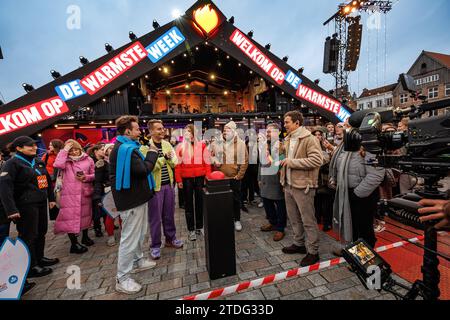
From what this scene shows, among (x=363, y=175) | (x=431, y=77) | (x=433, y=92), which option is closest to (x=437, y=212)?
(x=363, y=175)

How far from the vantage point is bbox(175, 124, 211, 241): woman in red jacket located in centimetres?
403

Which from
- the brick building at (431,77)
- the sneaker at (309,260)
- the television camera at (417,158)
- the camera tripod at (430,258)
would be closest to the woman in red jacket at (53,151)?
the sneaker at (309,260)

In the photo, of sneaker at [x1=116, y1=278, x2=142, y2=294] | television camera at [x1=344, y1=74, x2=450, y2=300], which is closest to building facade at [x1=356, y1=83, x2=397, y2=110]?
television camera at [x1=344, y1=74, x2=450, y2=300]

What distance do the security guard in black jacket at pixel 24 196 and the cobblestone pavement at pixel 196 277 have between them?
1.89 ft

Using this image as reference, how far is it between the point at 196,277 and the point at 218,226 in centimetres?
86

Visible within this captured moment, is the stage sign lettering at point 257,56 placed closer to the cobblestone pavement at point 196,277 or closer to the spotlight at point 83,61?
the spotlight at point 83,61

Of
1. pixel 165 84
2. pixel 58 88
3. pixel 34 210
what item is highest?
pixel 165 84

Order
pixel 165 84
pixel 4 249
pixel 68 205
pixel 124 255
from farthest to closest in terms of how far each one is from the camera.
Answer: pixel 165 84 < pixel 68 205 < pixel 124 255 < pixel 4 249

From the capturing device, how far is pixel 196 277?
2832 mm

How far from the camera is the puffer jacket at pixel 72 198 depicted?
3687 mm

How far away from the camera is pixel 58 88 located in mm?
7617
